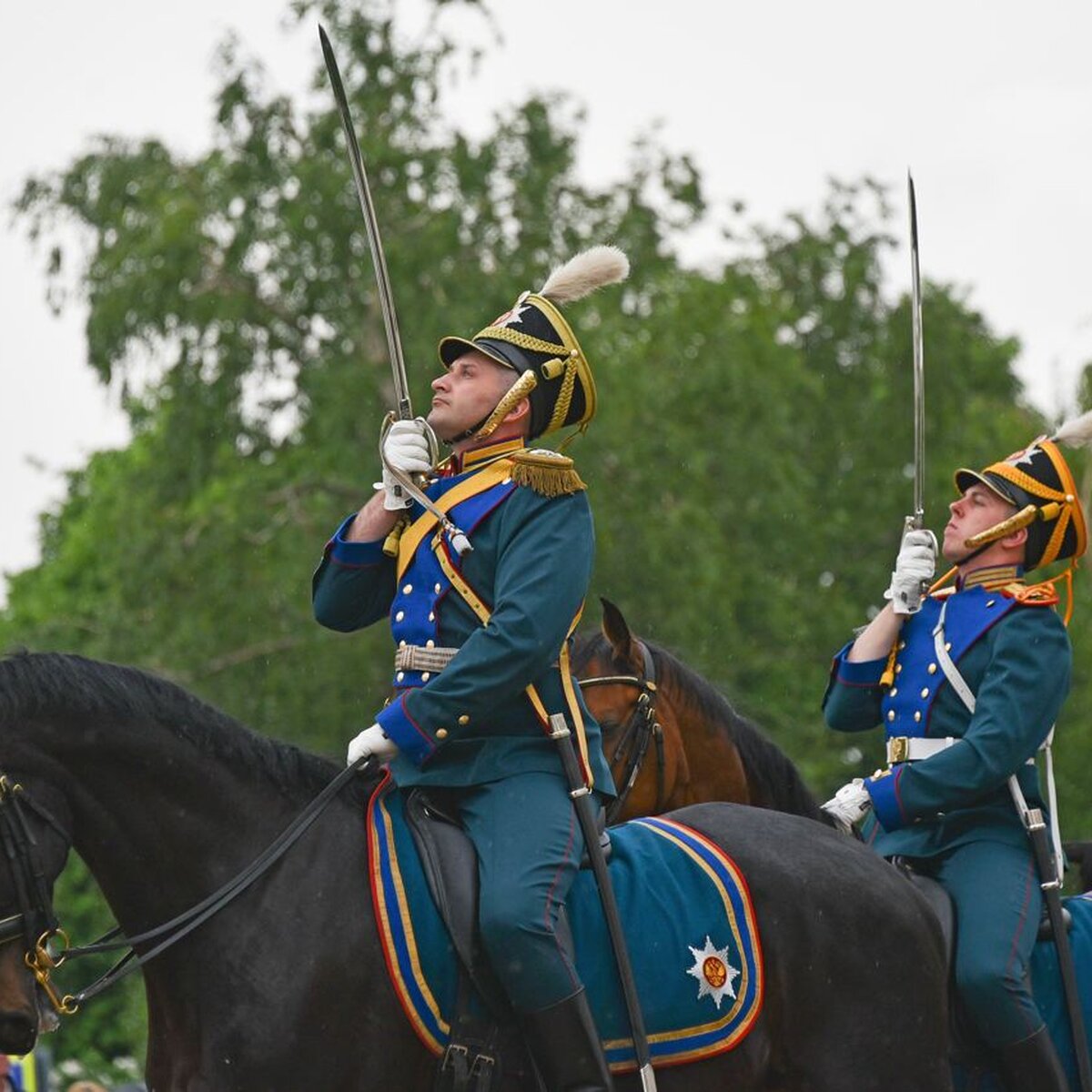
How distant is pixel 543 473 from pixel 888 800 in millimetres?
1903

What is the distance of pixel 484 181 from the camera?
84.0ft

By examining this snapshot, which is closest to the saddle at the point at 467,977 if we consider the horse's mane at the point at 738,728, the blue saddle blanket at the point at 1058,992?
the horse's mane at the point at 738,728

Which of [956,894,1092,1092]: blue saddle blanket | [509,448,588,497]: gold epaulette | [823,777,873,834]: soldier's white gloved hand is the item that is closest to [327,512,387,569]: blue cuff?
[509,448,588,497]: gold epaulette

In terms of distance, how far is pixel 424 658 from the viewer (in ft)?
20.5

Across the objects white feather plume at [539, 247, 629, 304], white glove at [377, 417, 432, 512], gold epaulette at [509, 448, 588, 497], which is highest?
white feather plume at [539, 247, 629, 304]

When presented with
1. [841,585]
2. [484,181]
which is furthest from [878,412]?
[484,181]

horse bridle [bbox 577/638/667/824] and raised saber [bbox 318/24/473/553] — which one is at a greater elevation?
raised saber [bbox 318/24/473/553]

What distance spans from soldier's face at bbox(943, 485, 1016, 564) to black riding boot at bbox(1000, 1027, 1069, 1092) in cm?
163

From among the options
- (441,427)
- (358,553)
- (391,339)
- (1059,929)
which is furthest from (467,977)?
(1059,929)

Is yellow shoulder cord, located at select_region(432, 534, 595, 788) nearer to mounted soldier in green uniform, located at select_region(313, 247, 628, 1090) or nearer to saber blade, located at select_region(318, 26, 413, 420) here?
mounted soldier in green uniform, located at select_region(313, 247, 628, 1090)

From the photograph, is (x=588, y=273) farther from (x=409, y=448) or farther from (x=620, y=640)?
(x=620, y=640)

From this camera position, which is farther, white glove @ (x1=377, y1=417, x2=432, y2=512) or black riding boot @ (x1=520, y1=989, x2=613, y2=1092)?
white glove @ (x1=377, y1=417, x2=432, y2=512)

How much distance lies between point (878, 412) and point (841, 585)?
2709mm

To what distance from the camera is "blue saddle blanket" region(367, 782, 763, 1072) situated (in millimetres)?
5871
